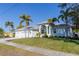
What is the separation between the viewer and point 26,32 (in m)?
7.04

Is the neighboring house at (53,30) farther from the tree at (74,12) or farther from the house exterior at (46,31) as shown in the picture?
the tree at (74,12)

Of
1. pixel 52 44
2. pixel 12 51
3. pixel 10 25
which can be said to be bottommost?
pixel 12 51

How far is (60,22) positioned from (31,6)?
2.48 feet

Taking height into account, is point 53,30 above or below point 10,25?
A: below

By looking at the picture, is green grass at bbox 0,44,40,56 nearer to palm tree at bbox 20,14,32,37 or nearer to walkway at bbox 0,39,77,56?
walkway at bbox 0,39,77,56

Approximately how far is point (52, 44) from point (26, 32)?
2.24ft

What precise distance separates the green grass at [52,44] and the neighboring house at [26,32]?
102 mm

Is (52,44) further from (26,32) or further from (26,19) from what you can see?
(26,19)

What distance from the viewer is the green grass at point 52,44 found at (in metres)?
6.69

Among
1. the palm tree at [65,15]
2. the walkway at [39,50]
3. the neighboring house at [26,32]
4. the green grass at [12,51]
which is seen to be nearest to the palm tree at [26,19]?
the neighboring house at [26,32]

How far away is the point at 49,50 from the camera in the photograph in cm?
671

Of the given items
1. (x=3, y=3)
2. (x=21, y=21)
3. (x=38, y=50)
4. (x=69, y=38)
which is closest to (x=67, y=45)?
(x=69, y=38)

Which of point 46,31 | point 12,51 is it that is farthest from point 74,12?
point 12,51

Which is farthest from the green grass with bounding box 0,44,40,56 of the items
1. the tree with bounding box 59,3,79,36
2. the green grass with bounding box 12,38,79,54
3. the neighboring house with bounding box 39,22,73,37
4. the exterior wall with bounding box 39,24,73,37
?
the tree with bounding box 59,3,79,36
